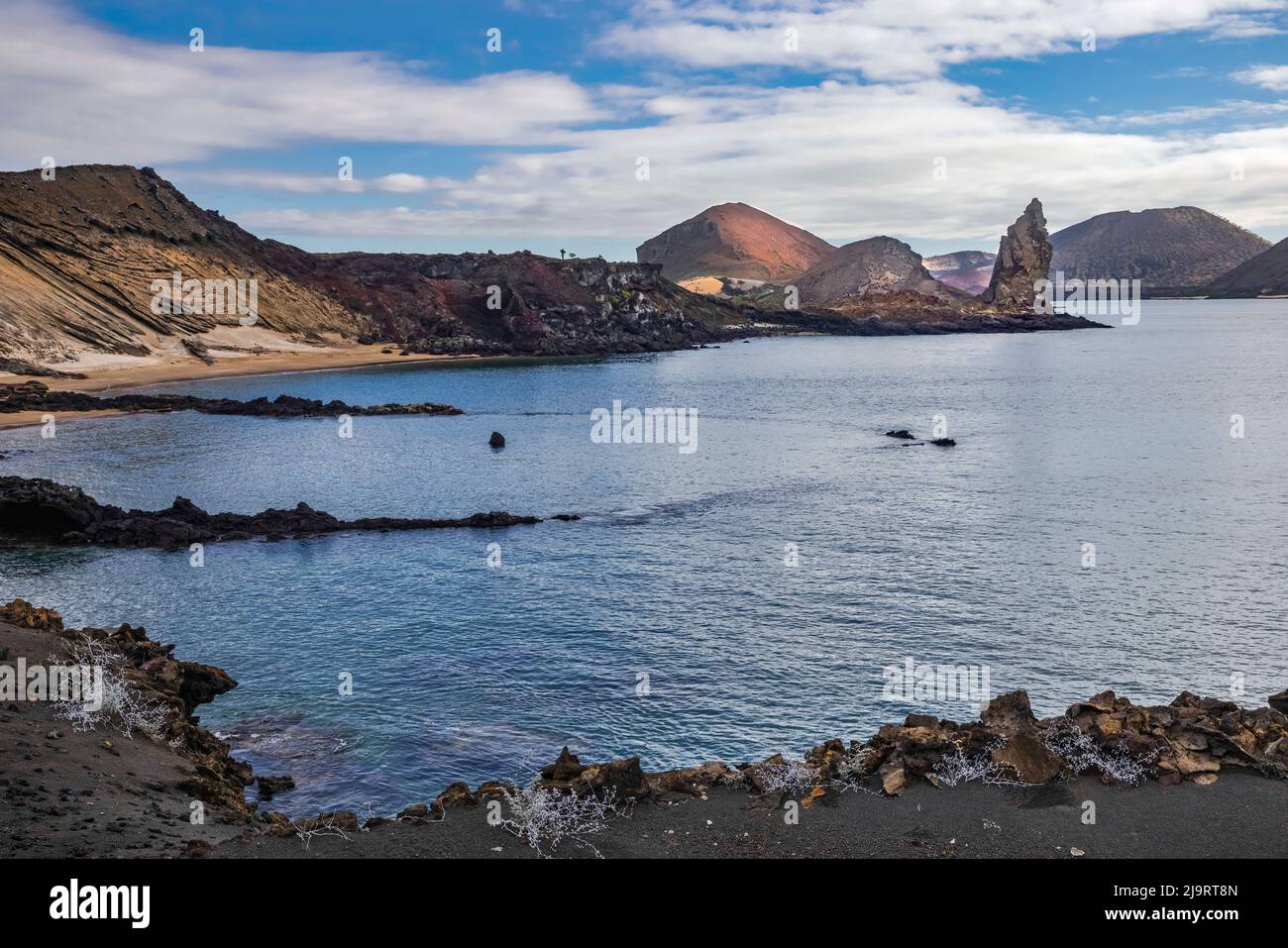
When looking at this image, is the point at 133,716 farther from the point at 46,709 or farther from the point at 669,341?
the point at 669,341

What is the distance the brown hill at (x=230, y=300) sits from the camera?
105m

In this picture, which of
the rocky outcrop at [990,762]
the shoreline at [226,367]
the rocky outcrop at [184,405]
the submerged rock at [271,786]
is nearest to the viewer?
the rocky outcrop at [990,762]

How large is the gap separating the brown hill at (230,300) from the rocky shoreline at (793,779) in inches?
3642

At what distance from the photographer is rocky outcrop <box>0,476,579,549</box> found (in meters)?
37.5

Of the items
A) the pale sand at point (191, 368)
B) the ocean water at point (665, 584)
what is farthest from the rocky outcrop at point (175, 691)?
the pale sand at point (191, 368)

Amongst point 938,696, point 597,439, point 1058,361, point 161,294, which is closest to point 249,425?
point 597,439

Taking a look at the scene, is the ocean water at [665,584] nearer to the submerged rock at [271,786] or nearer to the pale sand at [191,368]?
the submerged rock at [271,786]

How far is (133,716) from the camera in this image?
1822cm
